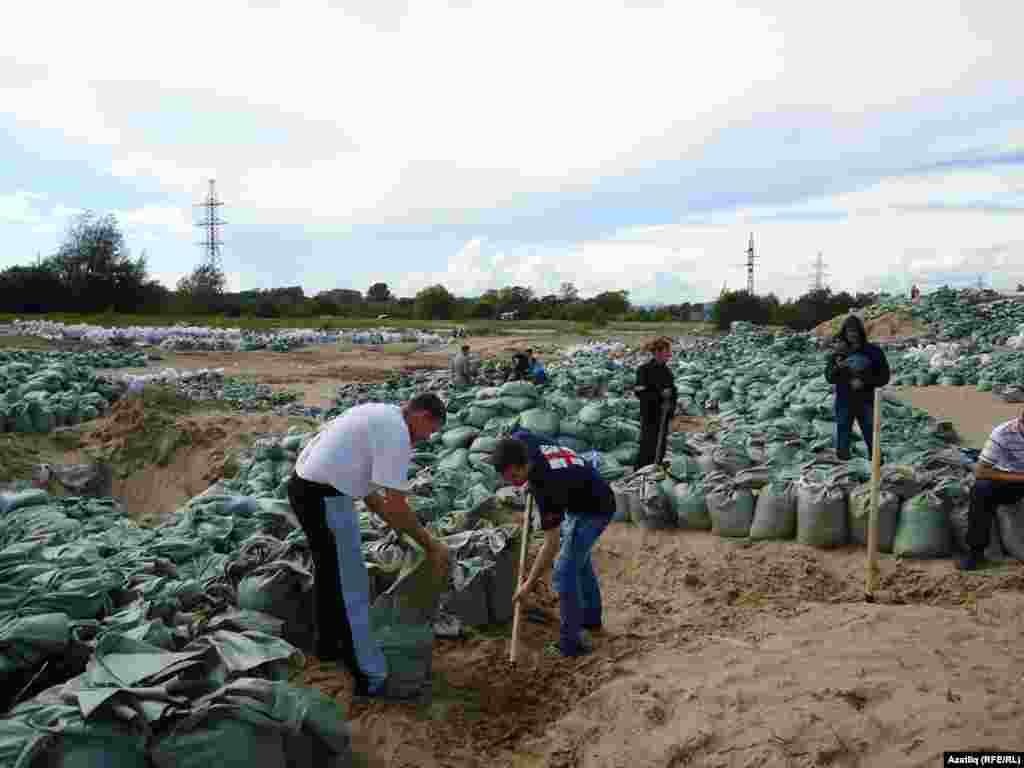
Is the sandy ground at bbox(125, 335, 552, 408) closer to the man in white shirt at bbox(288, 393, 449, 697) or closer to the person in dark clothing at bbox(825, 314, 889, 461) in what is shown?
the person in dark clothing at bbox(825, 314, 889, 461)

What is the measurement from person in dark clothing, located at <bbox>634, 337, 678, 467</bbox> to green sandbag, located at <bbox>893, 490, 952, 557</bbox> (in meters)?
2.02

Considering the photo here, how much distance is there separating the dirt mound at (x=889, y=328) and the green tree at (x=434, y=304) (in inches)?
1027

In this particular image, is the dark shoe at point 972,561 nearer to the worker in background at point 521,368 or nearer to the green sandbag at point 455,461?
the green sandbag at point 455,461

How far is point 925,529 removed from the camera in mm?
4699

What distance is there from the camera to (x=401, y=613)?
3598mm

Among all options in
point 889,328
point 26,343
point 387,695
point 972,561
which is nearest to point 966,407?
point 972,561

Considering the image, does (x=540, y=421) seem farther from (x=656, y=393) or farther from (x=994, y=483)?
(x=994, y=483)

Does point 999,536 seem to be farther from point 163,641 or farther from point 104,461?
point 104,461

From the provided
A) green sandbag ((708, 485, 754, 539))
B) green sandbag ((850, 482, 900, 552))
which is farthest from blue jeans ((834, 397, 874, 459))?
green sandbag ((708, 485, 754, 539))

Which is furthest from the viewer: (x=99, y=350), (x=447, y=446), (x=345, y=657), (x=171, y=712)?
(x=99, y=350)

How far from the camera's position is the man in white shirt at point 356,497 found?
3.09 m

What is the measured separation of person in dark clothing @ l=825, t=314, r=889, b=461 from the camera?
606cm

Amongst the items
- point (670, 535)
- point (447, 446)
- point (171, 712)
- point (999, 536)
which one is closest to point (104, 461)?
point (447, 446)

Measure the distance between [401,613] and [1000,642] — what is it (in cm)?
264
